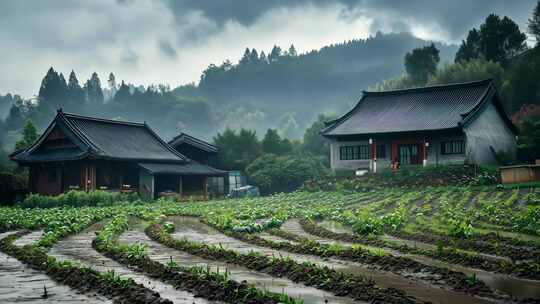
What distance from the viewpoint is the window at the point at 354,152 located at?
44.9m

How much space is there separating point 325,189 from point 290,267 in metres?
31.7

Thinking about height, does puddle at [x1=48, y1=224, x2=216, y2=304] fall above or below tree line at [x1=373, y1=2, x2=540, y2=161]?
below

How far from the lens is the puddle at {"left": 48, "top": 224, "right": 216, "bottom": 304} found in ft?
28.7

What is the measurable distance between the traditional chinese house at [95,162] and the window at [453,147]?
1789cm

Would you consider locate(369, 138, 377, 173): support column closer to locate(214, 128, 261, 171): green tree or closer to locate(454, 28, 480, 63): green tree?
locate(214, 128, 261, 171): green tree

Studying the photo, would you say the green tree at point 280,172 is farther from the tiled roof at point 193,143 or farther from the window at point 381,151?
the window at point 381,151

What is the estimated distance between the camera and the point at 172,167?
44.6 m

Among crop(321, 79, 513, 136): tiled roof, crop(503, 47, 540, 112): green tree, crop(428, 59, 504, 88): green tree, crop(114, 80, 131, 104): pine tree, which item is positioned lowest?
crop(321, 79, 513, 136): tiled roof

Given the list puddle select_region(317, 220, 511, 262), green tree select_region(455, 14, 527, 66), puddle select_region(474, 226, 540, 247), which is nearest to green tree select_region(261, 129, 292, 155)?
green tree select_region(455, 14, 527, 66)

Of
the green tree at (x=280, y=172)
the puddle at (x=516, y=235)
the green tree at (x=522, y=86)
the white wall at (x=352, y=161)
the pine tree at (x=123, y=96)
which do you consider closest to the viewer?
the puddle at (x=516, y=235)

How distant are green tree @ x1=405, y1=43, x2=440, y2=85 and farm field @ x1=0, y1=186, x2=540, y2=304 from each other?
173ft

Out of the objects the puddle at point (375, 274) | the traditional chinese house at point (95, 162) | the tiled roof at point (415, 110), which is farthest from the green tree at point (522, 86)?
the puddle at point (375, 274)

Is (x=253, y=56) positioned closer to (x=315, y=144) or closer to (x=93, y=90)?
(x=93, y=90)

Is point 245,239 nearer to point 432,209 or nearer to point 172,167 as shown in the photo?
point 432,209
